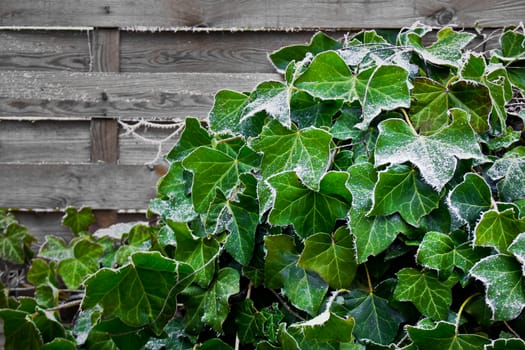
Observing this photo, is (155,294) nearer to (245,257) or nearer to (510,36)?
(245,257)

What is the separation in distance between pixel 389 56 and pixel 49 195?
132 cm

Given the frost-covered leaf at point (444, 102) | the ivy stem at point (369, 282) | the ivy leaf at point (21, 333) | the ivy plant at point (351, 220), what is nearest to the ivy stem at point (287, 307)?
the ivy plant at point (351, 220)

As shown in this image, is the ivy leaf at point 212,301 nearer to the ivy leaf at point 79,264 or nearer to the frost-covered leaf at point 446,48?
the frost-covered leaf at point 446,48

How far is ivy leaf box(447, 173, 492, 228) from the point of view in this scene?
27.5 inches

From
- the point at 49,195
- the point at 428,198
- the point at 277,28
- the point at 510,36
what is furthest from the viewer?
the point at 49,195

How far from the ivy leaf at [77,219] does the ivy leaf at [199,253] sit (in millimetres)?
953

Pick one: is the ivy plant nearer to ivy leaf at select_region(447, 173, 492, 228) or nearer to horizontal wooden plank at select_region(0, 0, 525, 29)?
ivy leaf at select_region(447, 173, 492, 228)

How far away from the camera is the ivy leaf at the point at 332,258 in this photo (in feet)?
2.41

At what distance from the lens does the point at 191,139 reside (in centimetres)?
95

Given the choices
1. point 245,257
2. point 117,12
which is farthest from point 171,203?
point 117,12

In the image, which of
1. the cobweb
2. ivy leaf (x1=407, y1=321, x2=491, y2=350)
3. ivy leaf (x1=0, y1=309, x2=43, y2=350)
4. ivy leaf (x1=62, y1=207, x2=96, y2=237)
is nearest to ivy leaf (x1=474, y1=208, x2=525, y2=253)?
ivy leaf (x1=407, y1=321, x2=491, y2=350)

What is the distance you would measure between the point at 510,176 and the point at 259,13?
111 centimetres

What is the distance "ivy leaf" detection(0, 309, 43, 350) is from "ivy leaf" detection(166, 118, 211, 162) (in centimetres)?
51

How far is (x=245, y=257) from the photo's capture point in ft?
2.63
